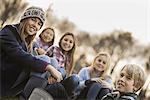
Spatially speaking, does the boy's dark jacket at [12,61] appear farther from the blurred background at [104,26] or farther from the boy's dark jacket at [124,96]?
the boy's dark jacket at [124,96]

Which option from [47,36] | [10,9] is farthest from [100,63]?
[10,9]

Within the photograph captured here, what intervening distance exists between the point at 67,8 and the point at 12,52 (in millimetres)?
419

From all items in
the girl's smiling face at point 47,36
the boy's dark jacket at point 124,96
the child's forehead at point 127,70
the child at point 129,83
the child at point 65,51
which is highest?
the girl's smiling face at point 47,36

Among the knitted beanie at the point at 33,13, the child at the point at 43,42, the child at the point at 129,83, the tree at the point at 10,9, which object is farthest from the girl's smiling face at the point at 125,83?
the tree at the point at 10,9

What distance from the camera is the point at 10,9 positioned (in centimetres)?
269

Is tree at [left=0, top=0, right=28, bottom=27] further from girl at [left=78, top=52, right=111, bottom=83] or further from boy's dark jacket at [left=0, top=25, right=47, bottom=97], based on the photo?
girl at [left=78, top=52, right=111, bottom=83]

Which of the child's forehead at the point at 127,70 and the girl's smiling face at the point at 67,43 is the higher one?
the girl's smiling face at the point at 67,43

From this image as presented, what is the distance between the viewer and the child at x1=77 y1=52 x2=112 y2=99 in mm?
2799

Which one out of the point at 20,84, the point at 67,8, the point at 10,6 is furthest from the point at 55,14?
the point at 20,84

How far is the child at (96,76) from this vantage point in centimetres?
280

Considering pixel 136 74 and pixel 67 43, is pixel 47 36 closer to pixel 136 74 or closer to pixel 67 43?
pixel 67 43

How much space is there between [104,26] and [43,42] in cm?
38

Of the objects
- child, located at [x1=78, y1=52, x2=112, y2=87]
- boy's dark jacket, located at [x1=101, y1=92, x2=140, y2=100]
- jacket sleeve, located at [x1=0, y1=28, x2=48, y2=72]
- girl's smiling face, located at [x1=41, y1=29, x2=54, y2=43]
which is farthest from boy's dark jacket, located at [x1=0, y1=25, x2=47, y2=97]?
boy's dark jacket, located at [x1=101, y1=92, x2=140, y2=100]

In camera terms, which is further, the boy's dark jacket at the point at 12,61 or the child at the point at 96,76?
the child at the point at 96,76
